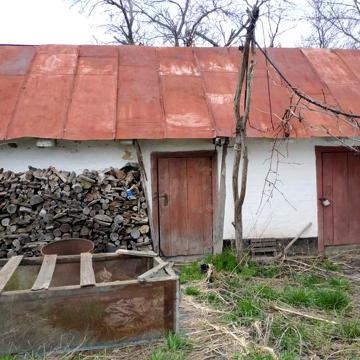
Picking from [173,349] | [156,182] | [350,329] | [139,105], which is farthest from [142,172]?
[350,329]

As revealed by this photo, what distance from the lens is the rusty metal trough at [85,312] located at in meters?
3.26

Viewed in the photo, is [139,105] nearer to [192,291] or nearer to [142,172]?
[142,172]

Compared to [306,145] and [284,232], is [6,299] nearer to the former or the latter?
[284,232]

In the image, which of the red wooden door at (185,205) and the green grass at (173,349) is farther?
the red wooden door at (185,205)

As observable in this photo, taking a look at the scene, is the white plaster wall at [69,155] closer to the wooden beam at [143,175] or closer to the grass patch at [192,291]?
the wooden beam at [143,175]

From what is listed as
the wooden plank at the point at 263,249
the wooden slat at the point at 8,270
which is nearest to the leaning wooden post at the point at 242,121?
the wooden plank at the point at 263,249

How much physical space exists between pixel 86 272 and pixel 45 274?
37 centimetres

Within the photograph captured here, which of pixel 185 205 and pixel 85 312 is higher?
pixel 185 205

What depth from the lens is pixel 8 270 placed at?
379cm

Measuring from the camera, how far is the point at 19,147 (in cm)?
628

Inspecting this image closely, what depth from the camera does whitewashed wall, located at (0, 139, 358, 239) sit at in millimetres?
6332

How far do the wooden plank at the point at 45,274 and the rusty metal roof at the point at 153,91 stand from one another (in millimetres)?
2439

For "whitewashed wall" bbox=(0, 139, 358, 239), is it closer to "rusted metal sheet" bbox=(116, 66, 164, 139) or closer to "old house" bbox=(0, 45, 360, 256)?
"old house" bbox=(0, 45, 360, 256)

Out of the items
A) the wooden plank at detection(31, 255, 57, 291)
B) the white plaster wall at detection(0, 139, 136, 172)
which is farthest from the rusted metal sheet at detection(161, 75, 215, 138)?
the wooden plank at detection(31, 255, 57, 291)
